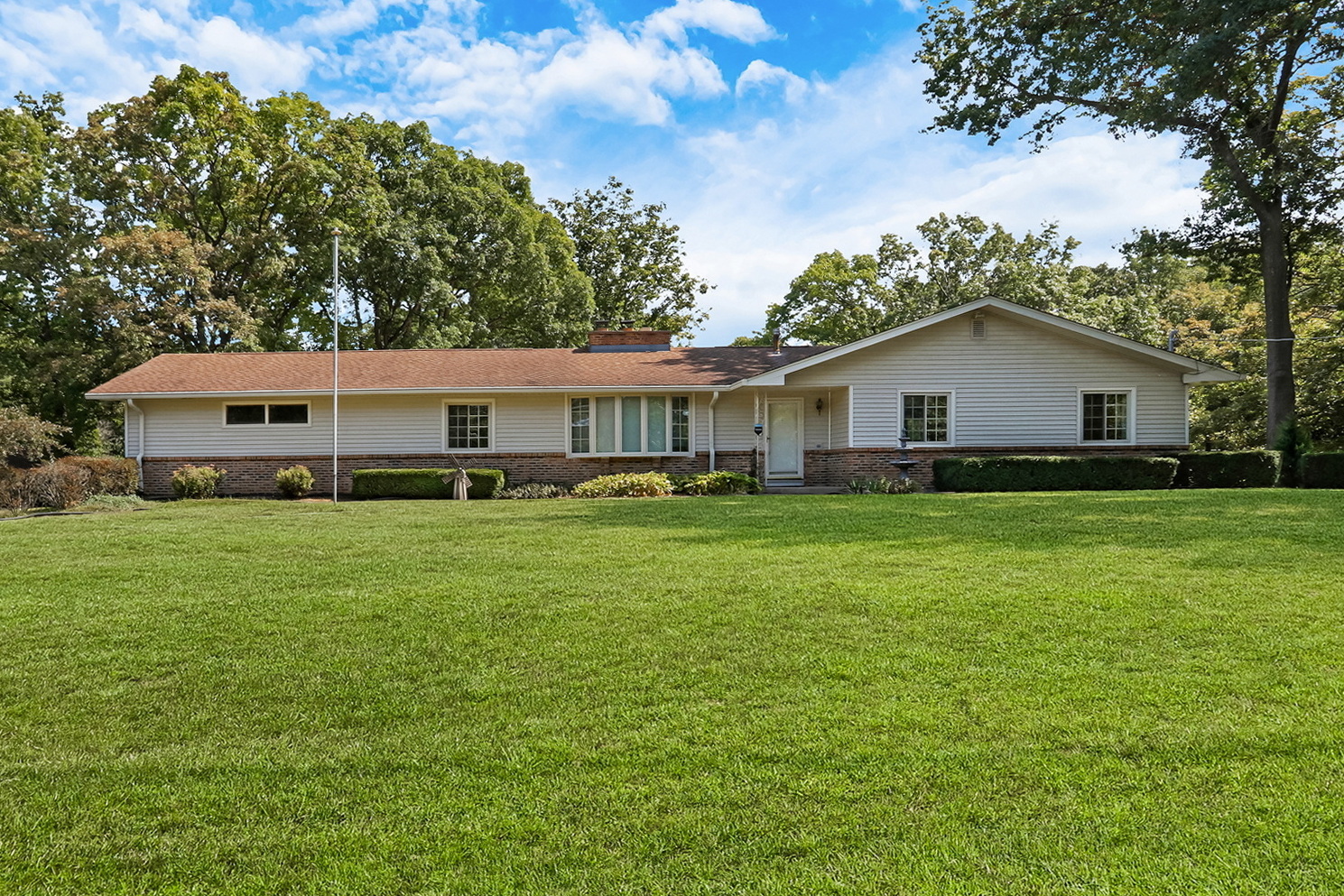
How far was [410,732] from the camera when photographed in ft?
11.9

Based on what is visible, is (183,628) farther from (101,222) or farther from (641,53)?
(101,222)

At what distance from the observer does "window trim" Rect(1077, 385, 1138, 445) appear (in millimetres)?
17969

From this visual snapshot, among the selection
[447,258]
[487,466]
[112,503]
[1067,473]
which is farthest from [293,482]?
[1067,473]

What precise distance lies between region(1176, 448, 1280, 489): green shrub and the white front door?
829cm

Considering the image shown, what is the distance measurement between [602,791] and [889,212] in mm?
33998

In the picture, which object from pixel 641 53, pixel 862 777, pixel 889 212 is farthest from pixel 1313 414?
pixel 862 777

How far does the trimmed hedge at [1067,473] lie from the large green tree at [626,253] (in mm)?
24017

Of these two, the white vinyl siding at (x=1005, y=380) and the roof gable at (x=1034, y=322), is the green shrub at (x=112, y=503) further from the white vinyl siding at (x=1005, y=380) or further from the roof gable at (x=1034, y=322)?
the white vinyl siding at (x=1005, y=380)

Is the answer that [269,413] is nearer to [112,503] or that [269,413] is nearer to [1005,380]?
[112,503]

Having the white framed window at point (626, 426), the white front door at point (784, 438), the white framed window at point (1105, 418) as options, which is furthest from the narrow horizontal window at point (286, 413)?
the white framed window at point (1105, 418)

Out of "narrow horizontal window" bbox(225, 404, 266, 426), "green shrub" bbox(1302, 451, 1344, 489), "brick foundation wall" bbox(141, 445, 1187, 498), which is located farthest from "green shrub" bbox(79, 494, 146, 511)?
"green shrub" bbox(1302, 451, 1344, 489)

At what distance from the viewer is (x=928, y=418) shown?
18.1 metres

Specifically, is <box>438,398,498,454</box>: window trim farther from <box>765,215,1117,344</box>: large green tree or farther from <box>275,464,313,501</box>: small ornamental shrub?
<box>765,215,1117,344</box>: large green tree

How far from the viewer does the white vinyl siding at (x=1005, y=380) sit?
58.7 feet
